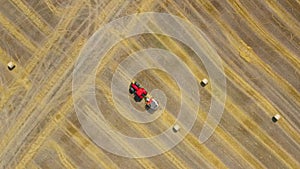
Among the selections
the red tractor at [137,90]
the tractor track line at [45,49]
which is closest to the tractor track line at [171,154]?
the red tractor at [137,90]

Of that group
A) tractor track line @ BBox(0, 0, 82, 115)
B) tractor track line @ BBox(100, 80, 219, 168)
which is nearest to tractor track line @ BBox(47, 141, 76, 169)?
tractor track line @ BBox(0, 0, 82, 115)

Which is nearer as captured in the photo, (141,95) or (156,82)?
(141,95)

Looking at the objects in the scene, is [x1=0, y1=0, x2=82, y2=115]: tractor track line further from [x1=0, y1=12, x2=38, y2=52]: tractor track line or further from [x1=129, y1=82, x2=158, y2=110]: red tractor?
[x1=129, y1=82, x2=158, y2=110]: red tractor

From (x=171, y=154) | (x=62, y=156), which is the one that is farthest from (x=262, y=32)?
(x=62, y=156)

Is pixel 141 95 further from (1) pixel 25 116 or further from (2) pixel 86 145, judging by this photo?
(1) pixel 25 116

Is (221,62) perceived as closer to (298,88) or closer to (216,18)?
(216,18)

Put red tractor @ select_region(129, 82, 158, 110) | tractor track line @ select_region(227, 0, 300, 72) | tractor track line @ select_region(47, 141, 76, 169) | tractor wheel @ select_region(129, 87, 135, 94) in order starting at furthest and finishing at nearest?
tractor track line @ select_region(227, 0, 300, 72) → tractor wheel @ select_region(129, 87, 135, 94) → red tractor @ select_region(129, 82, 158, 110) → tractor track line @ select_region(47, 141, 76, 169)
